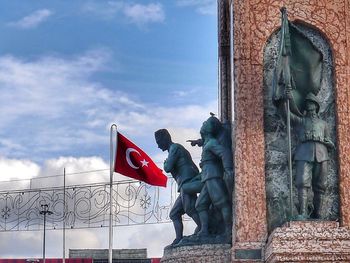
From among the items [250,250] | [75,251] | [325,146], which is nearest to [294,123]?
[325,146]

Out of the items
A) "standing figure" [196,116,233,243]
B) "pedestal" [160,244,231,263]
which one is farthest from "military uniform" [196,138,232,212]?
"pedestal" [160,244,231,263]

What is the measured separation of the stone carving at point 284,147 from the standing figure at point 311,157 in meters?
0.04

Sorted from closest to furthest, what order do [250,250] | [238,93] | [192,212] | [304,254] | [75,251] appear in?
[304,254], [250,250], [238,93], [192,212], [75,251]

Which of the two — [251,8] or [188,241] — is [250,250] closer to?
[188,241]

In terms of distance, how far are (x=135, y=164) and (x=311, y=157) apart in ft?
30.7

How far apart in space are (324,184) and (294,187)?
520 mm

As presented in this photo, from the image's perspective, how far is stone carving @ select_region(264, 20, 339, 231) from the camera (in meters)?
14.9

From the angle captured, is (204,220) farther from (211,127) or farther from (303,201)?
(303,201)

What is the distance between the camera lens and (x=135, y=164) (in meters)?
23.4

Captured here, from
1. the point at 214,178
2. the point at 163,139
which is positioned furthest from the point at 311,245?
the point at 163,139

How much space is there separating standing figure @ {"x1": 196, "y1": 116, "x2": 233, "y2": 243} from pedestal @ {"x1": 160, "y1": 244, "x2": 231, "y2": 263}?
308 millimetres

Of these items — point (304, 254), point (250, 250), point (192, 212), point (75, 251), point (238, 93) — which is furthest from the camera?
point (75, 251)

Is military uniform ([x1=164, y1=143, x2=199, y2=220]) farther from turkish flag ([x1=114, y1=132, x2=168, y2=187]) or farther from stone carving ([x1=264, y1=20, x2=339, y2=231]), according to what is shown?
turkish flag ([x1=114, y1=132, x2=168, y2=187])

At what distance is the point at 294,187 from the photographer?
586 inches
